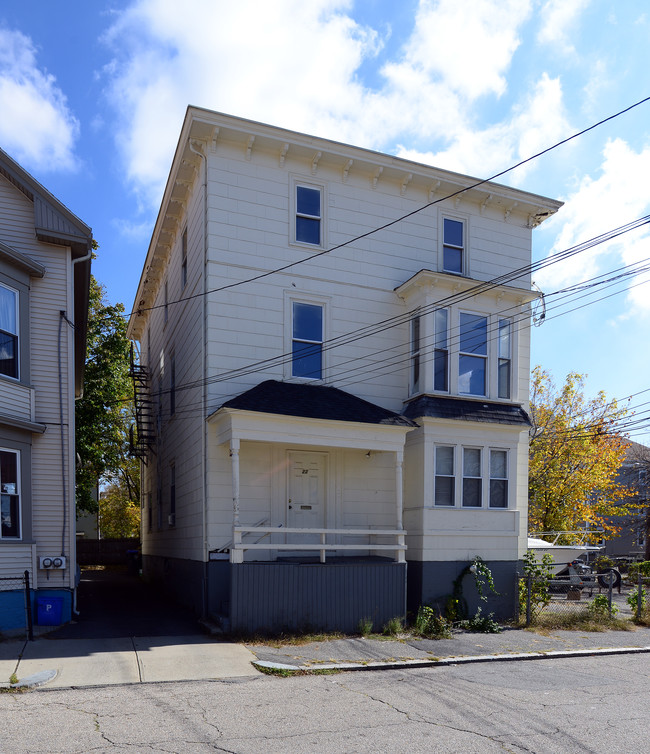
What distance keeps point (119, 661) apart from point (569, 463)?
22000 mm

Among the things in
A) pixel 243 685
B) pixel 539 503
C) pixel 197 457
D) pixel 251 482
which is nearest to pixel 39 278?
pixel 197 457

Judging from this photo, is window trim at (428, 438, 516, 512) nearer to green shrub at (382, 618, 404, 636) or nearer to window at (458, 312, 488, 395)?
window at (458, 312, 488, 395)

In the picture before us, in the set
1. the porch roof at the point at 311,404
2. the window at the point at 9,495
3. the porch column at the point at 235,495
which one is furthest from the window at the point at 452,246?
the window at the point at 9,495

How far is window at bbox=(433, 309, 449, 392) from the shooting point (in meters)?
15.0

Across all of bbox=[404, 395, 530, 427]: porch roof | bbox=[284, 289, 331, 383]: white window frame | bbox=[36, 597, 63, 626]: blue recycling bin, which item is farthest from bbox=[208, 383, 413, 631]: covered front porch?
bbox=[36, 597, 63, 626]: blue recycling bin

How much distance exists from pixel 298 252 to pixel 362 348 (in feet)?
8.37

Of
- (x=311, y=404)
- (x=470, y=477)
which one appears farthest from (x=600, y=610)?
(x=311, y=404)

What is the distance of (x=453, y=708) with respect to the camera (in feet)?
26.1

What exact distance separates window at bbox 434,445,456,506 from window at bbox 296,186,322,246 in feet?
17.6

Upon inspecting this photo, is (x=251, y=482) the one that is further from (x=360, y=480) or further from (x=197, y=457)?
(x=360, y=480)

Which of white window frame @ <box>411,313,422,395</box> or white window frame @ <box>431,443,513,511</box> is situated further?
white window frame @ <box>411,313,422,395</box>

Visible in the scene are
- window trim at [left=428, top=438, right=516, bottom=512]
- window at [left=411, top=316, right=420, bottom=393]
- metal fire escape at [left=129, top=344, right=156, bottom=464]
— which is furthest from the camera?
metal fire escape at [left=129, top=344, right=156, bottom=464]

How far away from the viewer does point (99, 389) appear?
23.7 metres

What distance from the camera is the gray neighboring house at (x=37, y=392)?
12227 mm
